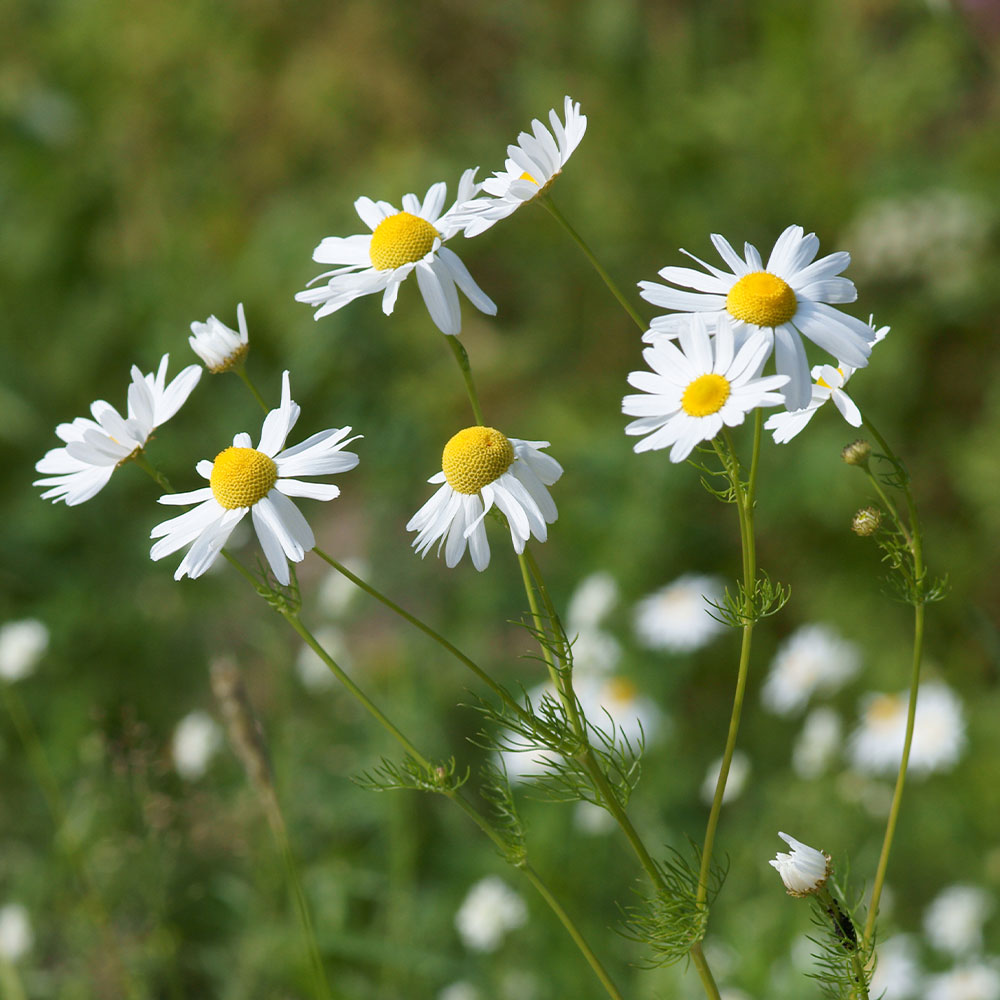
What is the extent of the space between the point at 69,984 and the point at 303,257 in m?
2.16

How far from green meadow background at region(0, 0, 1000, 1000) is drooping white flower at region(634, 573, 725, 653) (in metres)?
0.15

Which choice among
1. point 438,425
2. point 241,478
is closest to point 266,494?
point 241,478

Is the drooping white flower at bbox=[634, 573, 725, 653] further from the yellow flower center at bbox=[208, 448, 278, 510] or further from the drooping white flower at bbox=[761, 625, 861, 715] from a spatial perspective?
the yellow flower center at bbox=[208, 448, 278, 510]

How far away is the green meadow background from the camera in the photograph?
6.78ft

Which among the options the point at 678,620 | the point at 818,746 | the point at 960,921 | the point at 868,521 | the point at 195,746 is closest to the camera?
the point at 868,521

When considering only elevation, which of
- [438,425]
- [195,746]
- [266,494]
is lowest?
[266,494]

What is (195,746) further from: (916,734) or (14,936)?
(916,734)

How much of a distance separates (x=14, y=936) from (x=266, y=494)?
1504 millimetres

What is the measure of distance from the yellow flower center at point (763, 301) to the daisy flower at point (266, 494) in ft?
0.88

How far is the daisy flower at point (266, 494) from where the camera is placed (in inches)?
28.1

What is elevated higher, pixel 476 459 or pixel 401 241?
pixel 401 241

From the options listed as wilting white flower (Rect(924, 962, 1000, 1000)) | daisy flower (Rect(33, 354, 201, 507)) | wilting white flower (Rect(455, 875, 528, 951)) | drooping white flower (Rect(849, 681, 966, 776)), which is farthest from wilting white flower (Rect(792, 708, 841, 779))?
daisy flower (Rect(33, 354, 201, 507))

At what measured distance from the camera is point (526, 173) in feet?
2.60

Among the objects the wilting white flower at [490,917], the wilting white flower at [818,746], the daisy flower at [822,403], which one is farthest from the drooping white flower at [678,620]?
the daisy flower at [822,403]
